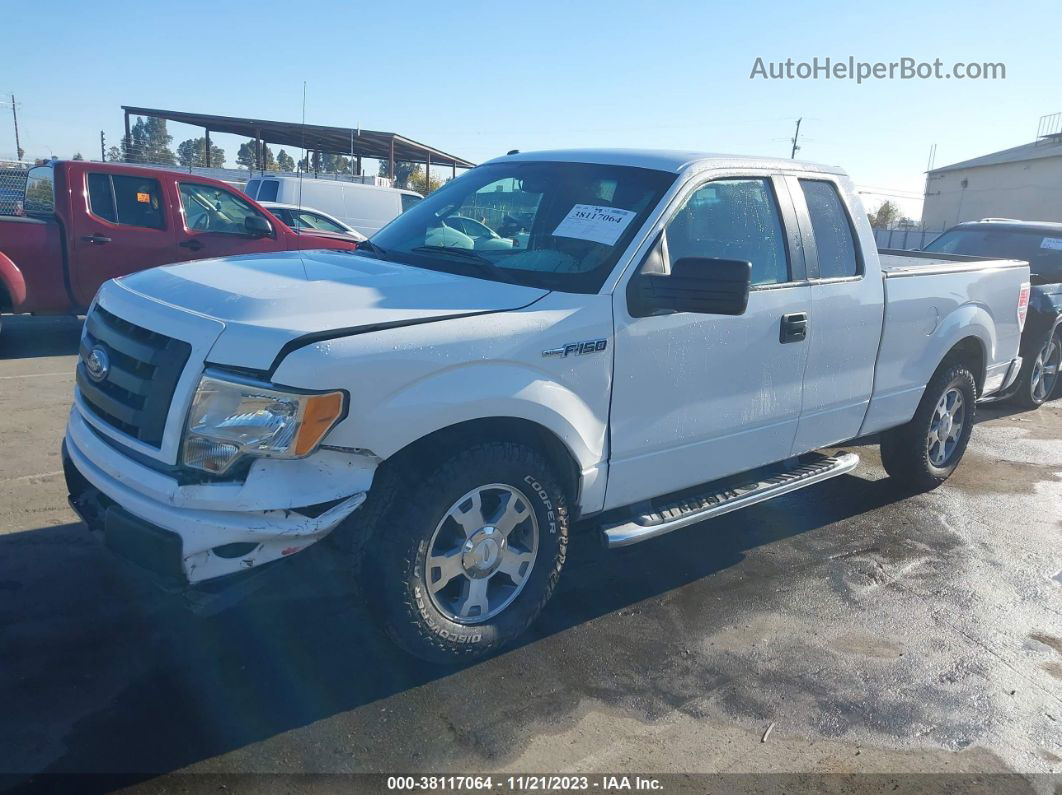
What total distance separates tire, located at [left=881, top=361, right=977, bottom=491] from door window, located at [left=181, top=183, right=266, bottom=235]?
7.22 meters

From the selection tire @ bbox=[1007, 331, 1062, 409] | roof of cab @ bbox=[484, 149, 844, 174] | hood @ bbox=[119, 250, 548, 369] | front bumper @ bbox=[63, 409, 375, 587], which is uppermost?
roof of cab @ bbox=[484, 149, 844, 174]

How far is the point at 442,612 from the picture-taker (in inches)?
129

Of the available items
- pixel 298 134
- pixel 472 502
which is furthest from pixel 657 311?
pixel 298 134

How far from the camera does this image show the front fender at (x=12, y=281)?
27.5 feet

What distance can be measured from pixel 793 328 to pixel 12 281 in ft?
25.7

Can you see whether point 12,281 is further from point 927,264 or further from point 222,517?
point 927,264

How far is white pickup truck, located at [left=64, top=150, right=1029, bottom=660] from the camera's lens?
2.80 m

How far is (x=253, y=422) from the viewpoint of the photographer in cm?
277

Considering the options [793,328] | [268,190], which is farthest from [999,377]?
[268,190]

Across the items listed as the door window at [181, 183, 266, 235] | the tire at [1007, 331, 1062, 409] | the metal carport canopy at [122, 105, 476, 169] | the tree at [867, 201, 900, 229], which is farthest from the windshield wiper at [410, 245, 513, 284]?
the tree at [867, 201, 900, 229]

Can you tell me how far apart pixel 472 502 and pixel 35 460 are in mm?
3609

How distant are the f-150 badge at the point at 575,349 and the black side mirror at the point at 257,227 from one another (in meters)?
5.67

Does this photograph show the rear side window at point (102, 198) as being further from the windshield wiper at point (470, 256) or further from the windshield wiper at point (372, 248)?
the windshield wiper at point (470, 256)

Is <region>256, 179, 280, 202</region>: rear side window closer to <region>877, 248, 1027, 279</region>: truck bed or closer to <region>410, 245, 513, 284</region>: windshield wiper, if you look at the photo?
<region>877, 248, 1027, 279</region>: truck bed
